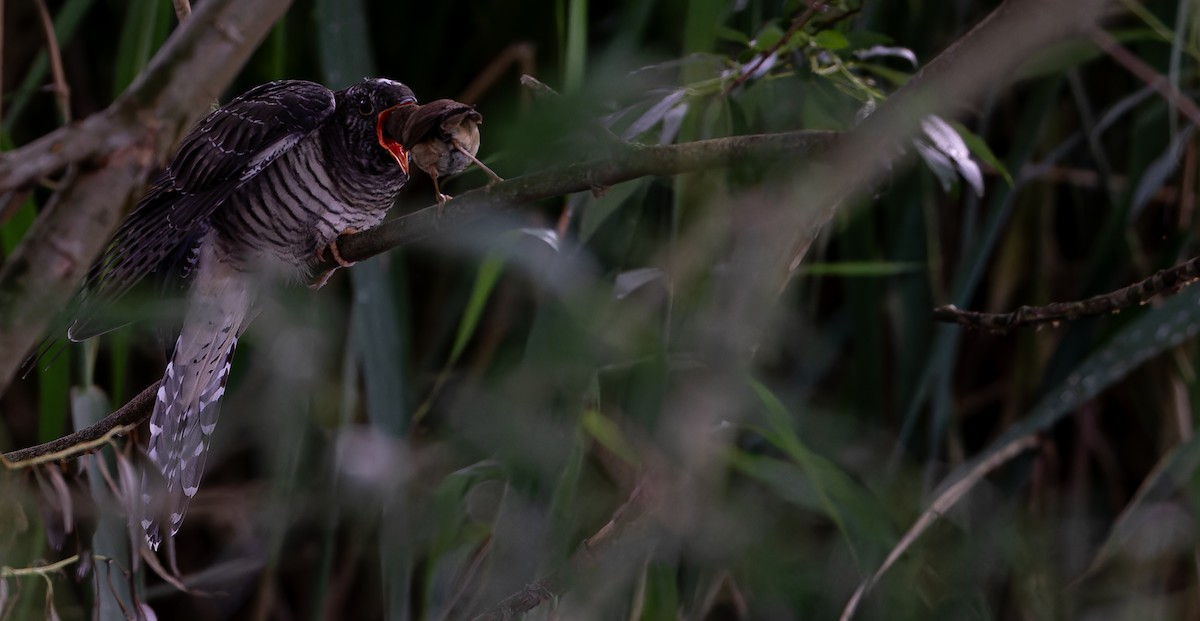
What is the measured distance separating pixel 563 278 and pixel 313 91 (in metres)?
0.38

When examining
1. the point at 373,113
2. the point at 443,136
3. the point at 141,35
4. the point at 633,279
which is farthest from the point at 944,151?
the point at 141,35

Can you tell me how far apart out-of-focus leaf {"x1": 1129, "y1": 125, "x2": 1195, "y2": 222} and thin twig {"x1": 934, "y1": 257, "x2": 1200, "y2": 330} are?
567 mm

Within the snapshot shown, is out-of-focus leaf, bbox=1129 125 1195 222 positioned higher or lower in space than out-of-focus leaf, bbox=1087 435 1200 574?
higher

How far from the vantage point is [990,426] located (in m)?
1.52

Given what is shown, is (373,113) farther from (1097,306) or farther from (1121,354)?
(1121,354)

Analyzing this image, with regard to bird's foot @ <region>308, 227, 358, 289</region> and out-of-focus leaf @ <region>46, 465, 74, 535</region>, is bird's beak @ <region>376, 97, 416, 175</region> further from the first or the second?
out-of-focus leaf @ <region>46, 465, 74, 535</region>

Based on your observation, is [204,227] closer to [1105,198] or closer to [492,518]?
[492,518]

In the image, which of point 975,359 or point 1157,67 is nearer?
point 1157,67

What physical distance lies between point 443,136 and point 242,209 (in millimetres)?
388

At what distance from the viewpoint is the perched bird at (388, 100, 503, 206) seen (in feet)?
2.08

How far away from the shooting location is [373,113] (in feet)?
3.02

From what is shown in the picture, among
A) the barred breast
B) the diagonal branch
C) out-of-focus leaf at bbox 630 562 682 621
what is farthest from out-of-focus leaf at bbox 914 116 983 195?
the barred breast

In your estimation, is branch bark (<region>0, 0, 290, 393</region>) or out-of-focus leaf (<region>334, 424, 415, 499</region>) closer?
branch bark (<region>0, 0, 290, 393</region>)

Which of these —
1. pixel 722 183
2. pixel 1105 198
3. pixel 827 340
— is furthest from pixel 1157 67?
pixel 722 183
